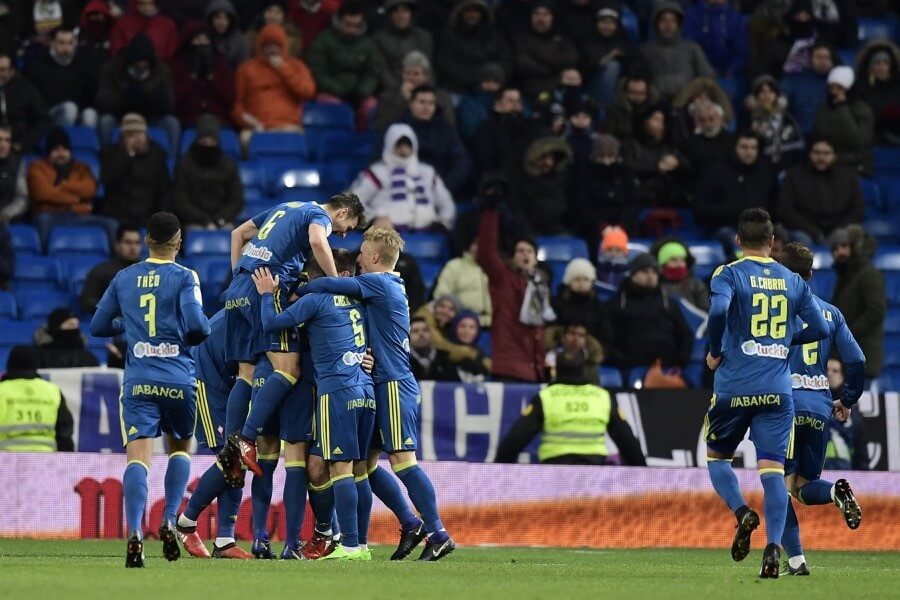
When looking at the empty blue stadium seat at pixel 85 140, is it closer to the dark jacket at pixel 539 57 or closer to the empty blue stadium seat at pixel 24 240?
the empty blue stadium seat at pixel 24 240

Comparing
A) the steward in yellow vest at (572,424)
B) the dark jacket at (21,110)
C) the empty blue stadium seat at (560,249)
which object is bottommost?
the steward in yellow vest at (572,424)

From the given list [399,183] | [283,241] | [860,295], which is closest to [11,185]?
[399,183]

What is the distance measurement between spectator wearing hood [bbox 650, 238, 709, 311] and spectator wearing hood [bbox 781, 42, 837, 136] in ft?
13.5

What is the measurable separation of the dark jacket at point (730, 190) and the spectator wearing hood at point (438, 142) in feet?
9.04

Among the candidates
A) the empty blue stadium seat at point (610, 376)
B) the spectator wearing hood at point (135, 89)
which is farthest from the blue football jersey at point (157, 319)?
the spectator wearing hood at point (135, 89)

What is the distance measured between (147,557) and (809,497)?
→ 444 centimetres

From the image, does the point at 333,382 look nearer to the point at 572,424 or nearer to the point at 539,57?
the point at 572,424

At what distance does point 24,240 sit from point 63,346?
2.73 m

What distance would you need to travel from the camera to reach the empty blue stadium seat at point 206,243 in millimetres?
19422

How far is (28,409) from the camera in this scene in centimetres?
1577

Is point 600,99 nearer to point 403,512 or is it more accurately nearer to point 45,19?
point 45,19

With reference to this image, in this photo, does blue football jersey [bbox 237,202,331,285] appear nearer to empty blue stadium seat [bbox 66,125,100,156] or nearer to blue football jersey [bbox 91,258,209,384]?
blue football jersey [bbox 91,258,209,384]

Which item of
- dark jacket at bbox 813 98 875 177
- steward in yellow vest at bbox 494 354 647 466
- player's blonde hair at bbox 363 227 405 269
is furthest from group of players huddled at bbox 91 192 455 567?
dark jacket at bbox 813 98 875 177

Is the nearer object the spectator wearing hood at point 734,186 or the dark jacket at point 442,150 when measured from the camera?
the dark jacket at point 442,150
